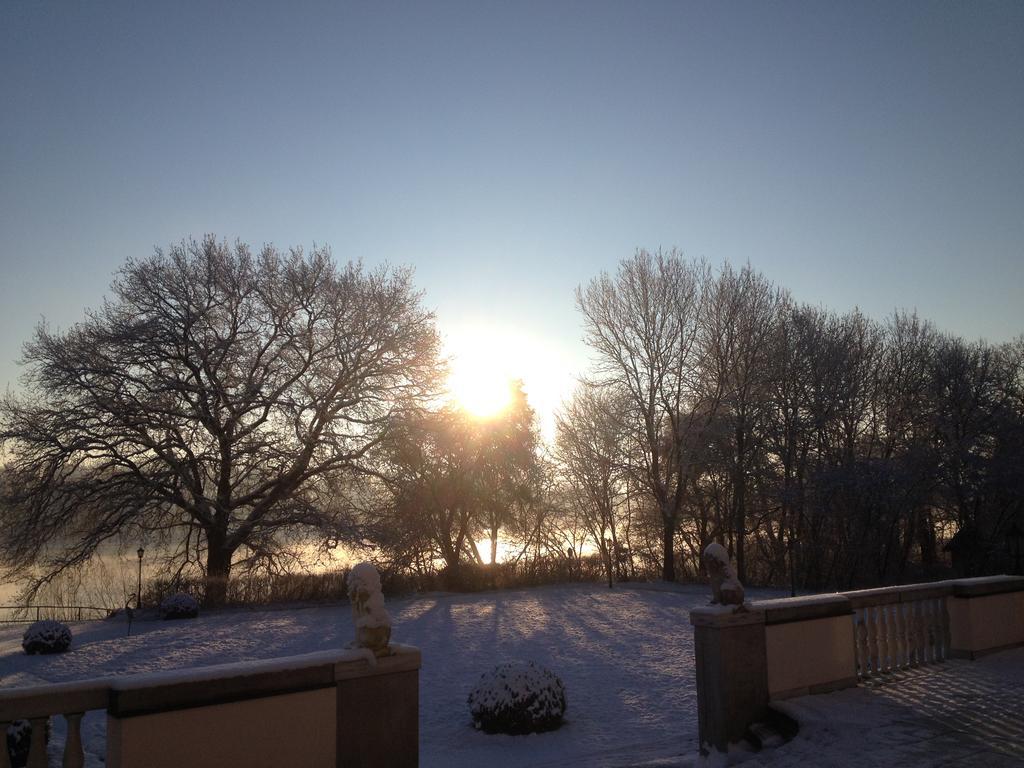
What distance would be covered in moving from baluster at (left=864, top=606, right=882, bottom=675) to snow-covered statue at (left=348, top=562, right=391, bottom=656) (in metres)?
5.92

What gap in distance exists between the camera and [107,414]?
2345cm

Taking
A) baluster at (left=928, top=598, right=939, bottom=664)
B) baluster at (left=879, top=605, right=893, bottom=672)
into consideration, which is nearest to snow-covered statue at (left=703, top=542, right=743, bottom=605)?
baluster at (left=879, top=605, right=893, bottom=672)

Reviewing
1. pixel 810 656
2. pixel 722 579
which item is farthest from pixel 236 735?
pixel 810 656

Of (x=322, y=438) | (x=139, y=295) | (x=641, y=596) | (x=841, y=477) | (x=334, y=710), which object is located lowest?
(x=641, y=596)

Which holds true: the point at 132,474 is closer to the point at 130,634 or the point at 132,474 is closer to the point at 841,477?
the point at 130,634

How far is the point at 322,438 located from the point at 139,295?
7.55m

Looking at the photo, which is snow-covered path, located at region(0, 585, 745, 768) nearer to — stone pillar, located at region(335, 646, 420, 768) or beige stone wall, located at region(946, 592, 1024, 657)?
stone pillar, located at region(335, 646, 420, 768)

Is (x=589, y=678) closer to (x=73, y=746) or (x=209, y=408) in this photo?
(x=73, y=746)

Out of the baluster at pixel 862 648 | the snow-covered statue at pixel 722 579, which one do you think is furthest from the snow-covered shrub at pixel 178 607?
the baluster at pixel 862 648

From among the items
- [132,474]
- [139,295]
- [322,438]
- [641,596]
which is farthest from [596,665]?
[139,295]

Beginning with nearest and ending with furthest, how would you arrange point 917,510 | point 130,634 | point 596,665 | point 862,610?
point 862,610, point 596,665, point 130,634, point 917,510

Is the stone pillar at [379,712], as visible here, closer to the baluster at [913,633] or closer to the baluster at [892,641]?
the baluster at [892,641]

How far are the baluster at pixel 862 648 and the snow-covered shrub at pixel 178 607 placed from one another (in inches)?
647

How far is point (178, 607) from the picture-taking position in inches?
759
